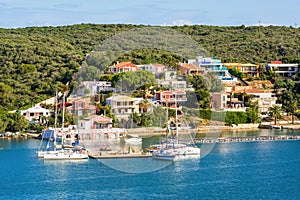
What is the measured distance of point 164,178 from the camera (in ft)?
72.7

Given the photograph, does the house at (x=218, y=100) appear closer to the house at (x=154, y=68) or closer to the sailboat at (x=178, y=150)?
the house at (x=154, y=68)

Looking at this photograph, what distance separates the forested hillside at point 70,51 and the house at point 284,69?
1496 mm

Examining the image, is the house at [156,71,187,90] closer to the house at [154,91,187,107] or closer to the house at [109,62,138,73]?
the house at [154,91,187,107]

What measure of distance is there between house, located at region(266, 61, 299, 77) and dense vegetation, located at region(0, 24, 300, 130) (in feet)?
4.91

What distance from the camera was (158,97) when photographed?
97.1 ft

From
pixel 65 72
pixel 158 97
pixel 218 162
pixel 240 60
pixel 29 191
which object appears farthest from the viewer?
pixel 240 60

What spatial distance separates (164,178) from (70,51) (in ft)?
93.6

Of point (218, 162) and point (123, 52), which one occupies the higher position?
point (123, 52)

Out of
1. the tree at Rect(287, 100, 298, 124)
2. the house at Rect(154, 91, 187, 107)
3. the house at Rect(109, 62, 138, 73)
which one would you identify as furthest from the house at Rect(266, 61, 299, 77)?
the house at Rect(154, 91, 187, 107)

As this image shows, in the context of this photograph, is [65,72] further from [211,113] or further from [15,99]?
[211,113]

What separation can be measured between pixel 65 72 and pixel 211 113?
1021 cm

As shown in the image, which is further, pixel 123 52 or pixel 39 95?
pixel 39 95

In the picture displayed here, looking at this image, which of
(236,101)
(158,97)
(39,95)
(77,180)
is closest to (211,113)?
(236,101)

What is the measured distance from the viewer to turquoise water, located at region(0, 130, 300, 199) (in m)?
20.1
